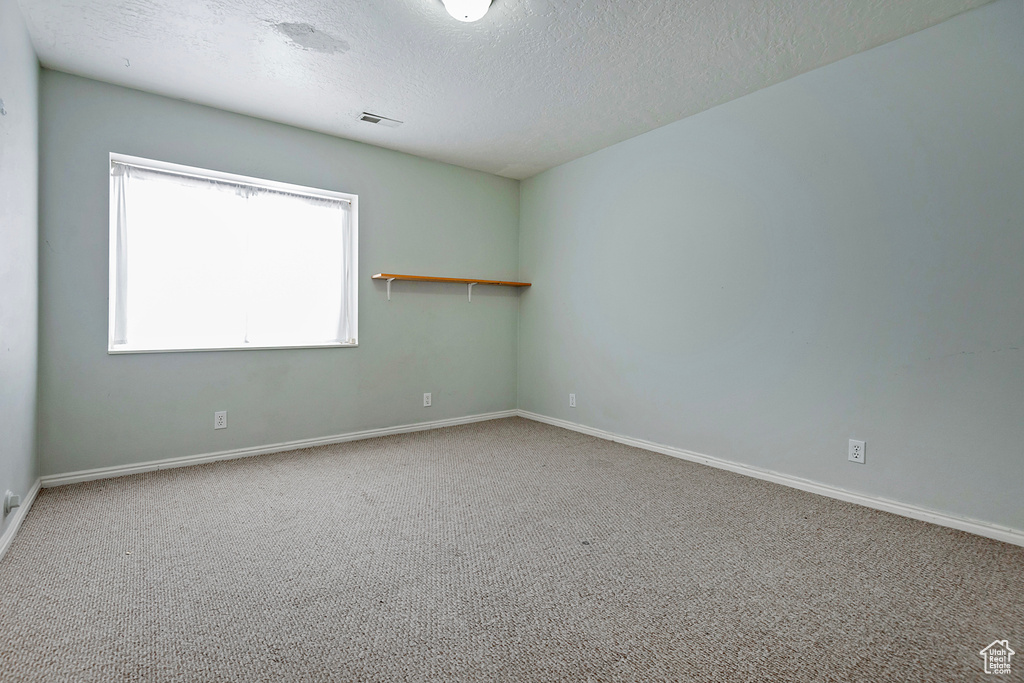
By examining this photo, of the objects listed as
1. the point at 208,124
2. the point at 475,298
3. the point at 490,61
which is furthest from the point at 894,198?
the point at 208,124

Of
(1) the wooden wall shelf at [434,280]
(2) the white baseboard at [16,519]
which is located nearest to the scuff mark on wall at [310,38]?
(1) the wooden wall shelf at [434,280]

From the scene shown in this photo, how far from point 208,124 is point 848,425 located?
435 cm

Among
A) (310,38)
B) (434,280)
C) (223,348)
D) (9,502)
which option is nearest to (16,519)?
(9,502)

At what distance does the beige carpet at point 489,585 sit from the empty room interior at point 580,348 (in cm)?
2

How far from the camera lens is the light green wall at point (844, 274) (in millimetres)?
2129

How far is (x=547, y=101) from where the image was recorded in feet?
10.0

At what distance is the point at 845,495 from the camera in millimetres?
2568

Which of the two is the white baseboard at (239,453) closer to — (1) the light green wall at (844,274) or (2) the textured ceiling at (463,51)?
(1) the light green wall at (844,274)

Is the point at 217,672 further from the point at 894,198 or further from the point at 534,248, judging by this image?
the point at 534,248

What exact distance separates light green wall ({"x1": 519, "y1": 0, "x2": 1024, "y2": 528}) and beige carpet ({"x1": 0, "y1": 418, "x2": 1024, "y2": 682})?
436mm

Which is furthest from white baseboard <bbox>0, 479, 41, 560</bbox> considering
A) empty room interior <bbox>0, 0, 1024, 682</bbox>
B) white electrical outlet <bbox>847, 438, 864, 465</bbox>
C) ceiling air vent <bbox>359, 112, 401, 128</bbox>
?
white electrical outlet <bbox>847, 438, 864, 465</bbox>

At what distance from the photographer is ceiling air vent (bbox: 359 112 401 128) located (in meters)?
3.28

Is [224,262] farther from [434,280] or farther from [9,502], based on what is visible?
[9,502]
